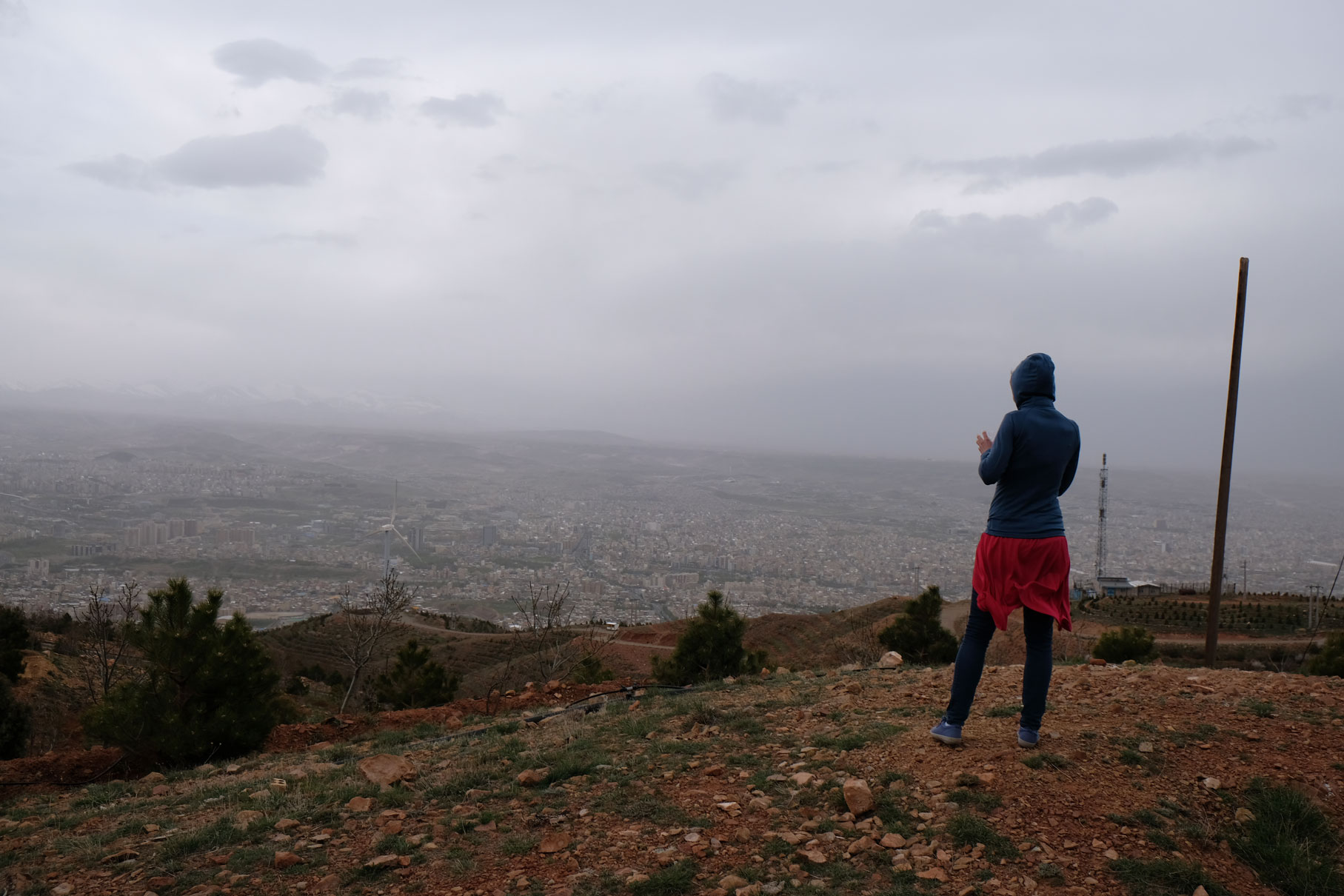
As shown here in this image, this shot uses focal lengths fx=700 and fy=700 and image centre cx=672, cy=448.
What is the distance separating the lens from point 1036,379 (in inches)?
192

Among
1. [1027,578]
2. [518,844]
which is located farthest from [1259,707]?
[518,844]

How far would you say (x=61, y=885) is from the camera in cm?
420

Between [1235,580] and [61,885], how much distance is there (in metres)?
64.0

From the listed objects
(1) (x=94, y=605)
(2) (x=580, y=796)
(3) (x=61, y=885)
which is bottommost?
(1) (x=94, y=605)

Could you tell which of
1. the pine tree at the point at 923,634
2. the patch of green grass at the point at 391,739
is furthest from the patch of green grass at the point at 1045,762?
the pine tree at the point at 923,634

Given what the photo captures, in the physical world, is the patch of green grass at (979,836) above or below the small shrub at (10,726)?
above

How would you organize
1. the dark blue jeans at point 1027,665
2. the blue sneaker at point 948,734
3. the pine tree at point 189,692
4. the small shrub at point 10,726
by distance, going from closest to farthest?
the dark blue jeans at point 1027,665 → the blue sneaker at point 948,734 → the pine tree at point 189,692 → the small shrub at point 10,726

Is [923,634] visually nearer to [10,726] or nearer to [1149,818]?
[1149,818]

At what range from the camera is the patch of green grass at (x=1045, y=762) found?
455 centimetres

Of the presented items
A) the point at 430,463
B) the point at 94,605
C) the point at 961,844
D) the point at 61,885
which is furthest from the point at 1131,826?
the point at 430,463

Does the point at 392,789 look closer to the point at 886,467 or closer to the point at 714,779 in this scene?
the point at 714,779

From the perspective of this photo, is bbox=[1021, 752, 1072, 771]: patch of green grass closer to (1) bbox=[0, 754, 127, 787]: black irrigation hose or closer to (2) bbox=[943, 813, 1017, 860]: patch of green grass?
(2) bbox=[943, 813, 1017, 860]: patch of green grass

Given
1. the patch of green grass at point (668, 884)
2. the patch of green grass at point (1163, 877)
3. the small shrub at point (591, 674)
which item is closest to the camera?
the patch of green grass at point (1163, 877)

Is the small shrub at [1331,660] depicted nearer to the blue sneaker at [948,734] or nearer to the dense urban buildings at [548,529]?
the blue sneaker at [948,734]
